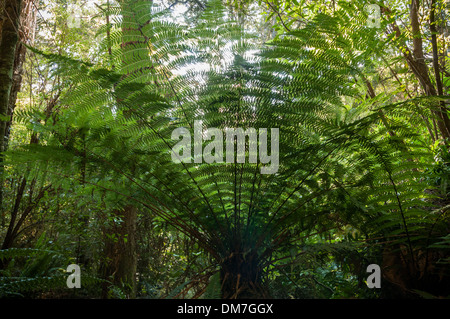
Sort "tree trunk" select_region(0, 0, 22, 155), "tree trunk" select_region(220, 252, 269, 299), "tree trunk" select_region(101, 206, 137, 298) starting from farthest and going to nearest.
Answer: "tree trunk" select_region(101, 206, 137, 298) < "tree trunk" select_region(0, 0, 22, 155) < "tree trunk" select_region(220, 252, 269, 299)

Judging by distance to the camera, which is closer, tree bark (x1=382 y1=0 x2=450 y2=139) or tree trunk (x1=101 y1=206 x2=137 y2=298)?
tree bark (x1=382 y1=0 x2=450 y2=139)

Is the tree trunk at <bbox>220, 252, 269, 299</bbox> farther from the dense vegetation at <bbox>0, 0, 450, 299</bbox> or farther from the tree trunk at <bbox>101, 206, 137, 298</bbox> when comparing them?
the tree trunk at <bbox>101, 206, 137, 298</bbox>

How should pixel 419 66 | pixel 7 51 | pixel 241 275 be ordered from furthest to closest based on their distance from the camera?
pixel 419 66, pixel 7 51, pixel 241 275

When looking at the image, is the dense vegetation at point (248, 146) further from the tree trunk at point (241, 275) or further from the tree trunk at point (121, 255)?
the tree trunk at point (121, 255)

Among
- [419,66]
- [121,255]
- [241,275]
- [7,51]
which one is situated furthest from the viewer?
[121,255]

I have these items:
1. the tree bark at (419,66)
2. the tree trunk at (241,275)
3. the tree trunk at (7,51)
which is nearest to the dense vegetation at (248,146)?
the tree trunk at (241,275)

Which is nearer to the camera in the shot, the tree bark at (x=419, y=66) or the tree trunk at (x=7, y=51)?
the tree trunk at (x=7, y=51)

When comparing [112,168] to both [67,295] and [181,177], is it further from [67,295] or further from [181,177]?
[67,295]

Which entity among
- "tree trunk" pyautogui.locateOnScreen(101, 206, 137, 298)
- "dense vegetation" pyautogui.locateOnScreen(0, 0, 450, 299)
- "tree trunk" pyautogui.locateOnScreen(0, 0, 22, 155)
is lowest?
"tree trunk" pyautogui.locateOnScreen(101, 206, 137, 298)

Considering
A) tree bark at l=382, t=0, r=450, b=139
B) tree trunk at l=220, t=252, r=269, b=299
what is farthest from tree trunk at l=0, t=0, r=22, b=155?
tree bark at l=382, t=0, r=450, b=139

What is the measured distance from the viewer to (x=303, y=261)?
126 centimetres

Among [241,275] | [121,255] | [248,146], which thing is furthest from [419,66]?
[121,255]

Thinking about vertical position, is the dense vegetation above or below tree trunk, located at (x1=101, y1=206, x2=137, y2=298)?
above

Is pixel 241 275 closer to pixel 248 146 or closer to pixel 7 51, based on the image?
pixel 248 146
